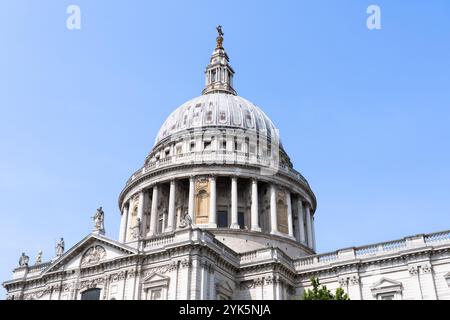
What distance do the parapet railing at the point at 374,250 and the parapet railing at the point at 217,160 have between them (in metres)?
14.7

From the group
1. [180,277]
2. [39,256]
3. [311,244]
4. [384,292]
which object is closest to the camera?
[180,277]

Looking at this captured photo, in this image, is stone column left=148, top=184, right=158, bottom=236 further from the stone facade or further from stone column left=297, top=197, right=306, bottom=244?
stone column left=297, top=197, right=306, bottom=244

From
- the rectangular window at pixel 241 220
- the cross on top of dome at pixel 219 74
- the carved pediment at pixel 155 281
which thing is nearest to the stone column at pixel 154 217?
the rectangular window at pixel 241 220

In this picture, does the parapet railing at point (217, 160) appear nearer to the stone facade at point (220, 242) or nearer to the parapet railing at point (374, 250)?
the stone facade at point (220, 242)

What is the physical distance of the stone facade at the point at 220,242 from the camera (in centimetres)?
4206

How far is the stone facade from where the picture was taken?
42.1 metres

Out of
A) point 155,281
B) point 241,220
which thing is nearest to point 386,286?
point 155,281

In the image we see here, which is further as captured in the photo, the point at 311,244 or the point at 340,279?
the point at 311,244

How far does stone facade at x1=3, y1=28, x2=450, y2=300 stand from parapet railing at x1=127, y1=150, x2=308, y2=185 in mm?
125

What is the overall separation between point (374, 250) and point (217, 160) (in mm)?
20274

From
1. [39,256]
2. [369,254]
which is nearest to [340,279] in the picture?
[369,254]
